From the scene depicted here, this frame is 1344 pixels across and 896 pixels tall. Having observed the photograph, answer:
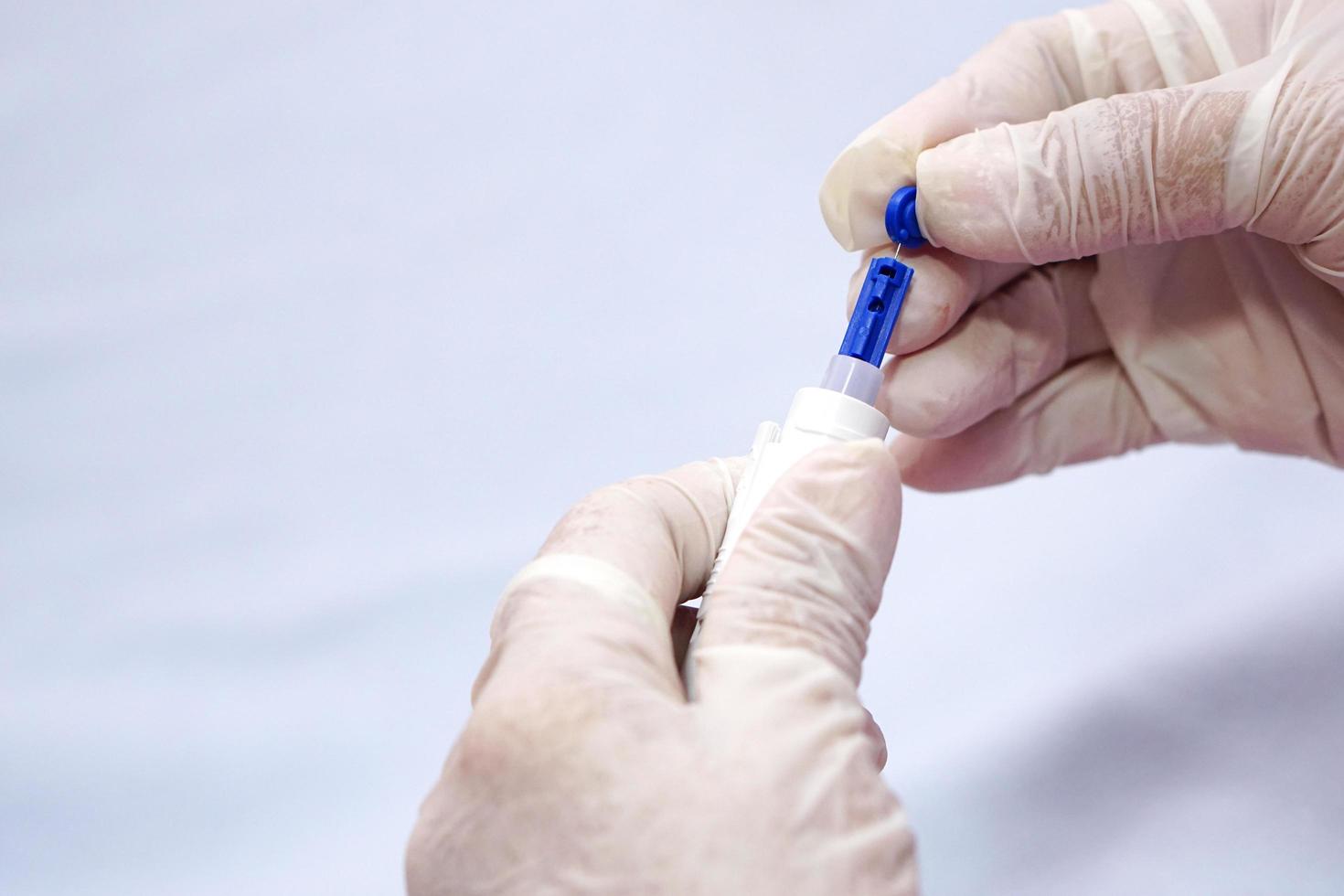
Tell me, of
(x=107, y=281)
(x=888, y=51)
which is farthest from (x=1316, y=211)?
(x=107, y=281)

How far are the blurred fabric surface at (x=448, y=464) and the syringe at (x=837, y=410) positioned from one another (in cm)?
44

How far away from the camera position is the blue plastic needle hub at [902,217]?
0.83m

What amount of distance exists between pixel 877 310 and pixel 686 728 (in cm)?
34

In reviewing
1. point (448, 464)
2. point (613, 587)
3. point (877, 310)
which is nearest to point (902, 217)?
point (877, 310)

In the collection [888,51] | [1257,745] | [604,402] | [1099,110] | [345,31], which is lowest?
[1257,745]

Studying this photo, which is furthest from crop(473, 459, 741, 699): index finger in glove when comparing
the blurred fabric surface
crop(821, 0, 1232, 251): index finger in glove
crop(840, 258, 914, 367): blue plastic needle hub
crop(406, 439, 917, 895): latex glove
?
the blurred fabric surface

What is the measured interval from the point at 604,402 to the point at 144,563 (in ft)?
1.87

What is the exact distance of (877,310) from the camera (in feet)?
2.58

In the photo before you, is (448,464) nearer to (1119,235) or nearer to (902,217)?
(902,217)

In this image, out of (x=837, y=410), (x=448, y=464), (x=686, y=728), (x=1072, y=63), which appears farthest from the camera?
(x=448, y=464)

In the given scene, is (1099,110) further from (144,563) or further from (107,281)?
(107,281)

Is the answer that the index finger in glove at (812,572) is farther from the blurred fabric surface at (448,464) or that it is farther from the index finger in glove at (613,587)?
the blurred fabric surface at (448,464)

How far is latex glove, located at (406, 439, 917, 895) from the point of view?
0.59 meters

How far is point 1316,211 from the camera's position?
822 mm
